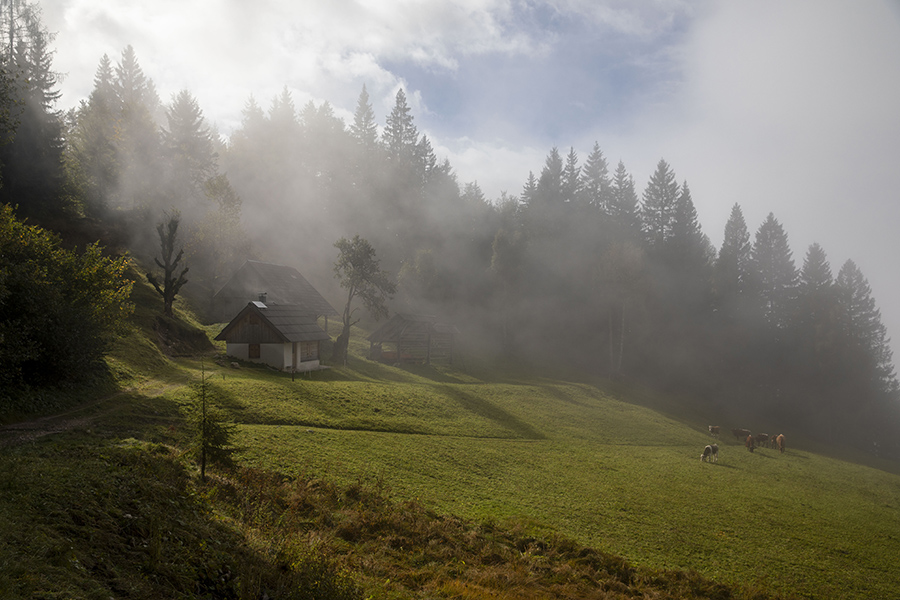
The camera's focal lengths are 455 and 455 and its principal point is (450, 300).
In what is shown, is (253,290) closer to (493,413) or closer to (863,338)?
(493,413)

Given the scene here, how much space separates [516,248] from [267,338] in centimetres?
3727

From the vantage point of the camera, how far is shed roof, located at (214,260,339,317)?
46.6 meters

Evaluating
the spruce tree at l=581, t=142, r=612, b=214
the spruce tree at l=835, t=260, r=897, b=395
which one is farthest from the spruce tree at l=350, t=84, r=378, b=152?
the spruce tree at l=835, t=260, r=897, b=395

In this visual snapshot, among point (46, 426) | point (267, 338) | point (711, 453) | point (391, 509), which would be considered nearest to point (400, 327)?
point (267, 338)

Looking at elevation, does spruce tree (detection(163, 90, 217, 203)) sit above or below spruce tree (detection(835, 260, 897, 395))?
above

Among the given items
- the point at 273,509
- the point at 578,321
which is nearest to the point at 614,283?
the point at 578,321

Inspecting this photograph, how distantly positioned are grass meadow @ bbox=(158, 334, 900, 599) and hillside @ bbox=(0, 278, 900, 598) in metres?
0.12

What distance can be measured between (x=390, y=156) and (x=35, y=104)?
46422 mm

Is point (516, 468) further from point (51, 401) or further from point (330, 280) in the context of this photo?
point (330, 280)

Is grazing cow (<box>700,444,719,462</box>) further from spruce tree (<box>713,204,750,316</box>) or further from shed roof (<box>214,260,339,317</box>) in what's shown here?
spruce tree (<box>713,204,750,316</box>)

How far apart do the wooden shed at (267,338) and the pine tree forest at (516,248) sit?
59.3ft

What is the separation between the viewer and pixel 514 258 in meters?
61.2

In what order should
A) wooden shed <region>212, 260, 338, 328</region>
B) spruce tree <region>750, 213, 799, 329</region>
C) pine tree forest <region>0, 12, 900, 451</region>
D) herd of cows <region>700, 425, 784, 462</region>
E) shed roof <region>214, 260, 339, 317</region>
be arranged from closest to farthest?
1. herd of cows <region>700, 425, 784, 462</region>
2. shed roof <region>214, 260, 339, 317</region>
3. wooden shed <region>212, 260, 338, 328</region>
4. pine tree forest <region>0, 12, 900, 451</region>
5. spruce tree <region>750, 213, 799, 329</region>

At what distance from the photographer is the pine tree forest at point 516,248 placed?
56.6 meters
